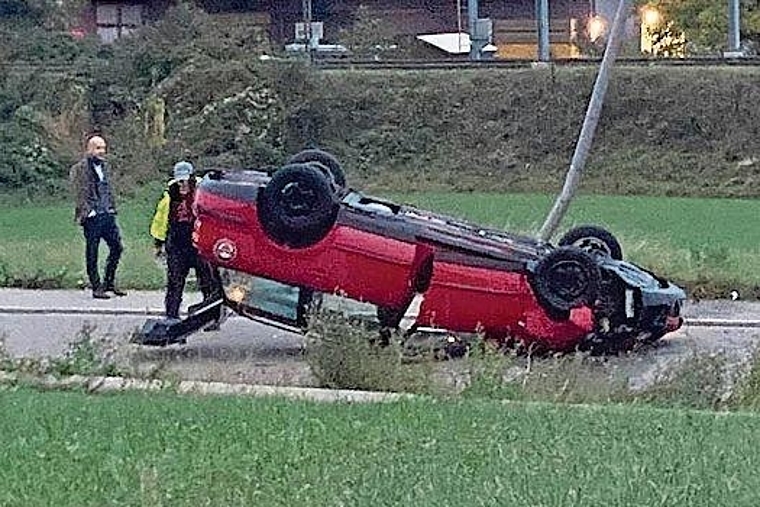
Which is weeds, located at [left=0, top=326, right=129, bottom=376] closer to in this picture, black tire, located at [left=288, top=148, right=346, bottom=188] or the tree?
black tire, located at [left=288, top=148, right=346, bottom=188]

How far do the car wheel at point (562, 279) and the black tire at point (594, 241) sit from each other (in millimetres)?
2001

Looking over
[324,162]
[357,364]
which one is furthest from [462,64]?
[357,364]

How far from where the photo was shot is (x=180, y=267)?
53.7 feet

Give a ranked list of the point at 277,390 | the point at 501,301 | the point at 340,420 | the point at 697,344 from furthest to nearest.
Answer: the point at 697,344, the point at 501,301, the point at 277,390, the point at 340,420

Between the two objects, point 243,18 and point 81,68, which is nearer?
point 81,68

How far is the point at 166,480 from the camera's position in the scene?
8023mm

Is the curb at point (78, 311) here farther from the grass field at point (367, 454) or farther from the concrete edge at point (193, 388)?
the grass field at point (367, 454)

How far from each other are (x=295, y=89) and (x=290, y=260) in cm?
3712

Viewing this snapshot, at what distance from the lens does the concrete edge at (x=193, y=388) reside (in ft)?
37.3

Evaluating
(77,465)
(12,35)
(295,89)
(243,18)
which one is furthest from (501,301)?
(243,18)

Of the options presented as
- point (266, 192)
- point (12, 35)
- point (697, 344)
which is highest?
point (12, 35)

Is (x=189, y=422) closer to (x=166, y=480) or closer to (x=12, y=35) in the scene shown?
(x=166, y=480)

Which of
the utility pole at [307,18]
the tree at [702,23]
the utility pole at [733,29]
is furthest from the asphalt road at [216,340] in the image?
the tree at [702,23]

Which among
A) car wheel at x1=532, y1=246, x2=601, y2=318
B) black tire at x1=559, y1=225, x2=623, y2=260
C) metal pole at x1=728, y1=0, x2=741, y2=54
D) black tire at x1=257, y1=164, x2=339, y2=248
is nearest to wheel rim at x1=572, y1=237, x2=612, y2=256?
black tire at x1=559, y1=225, x2=623, y2=260
